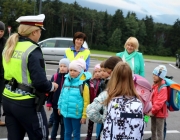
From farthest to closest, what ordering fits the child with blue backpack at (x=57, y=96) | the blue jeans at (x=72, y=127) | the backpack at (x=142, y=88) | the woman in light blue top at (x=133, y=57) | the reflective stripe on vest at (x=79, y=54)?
the reflective stripe on vest at (x=79, y=54)
the woman in light blue top at (x=133, y=57)
the child with blue backpack at (x=57, y=96)
the blue jeans at (x=72, y=127)
the backpack at (x=142, y=88)

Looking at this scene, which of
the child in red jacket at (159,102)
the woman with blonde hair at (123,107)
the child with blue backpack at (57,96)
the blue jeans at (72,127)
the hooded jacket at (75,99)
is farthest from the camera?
the child with blue backpack at (57,96)

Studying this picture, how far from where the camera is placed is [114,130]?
8.63 ft

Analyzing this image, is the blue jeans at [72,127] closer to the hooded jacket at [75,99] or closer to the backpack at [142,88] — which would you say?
the hooded jacket at [75,99]

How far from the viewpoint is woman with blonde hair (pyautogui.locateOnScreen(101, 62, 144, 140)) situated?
8.46 ft

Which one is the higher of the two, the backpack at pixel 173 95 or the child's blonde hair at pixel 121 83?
the child's blonde hair at pixel 121 83

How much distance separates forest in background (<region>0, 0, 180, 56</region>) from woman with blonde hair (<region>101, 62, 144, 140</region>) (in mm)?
72395

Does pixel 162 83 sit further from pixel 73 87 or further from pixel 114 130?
pixel 114 130

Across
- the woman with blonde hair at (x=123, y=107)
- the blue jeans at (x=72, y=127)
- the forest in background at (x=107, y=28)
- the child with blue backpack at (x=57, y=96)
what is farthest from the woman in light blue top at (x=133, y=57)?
the forest in background at (x=107, y=28)

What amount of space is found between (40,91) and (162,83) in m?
2.18

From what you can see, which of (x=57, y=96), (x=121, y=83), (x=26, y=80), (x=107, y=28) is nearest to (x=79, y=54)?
(x=57, y=96)

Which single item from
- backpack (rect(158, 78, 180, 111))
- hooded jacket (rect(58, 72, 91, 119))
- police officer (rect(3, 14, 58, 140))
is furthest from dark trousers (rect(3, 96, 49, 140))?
backpack (rect(158, 78, 180, 111))

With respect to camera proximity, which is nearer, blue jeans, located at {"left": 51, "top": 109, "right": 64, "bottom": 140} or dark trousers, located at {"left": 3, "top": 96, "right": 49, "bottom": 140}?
dark trousers, located at {"left": 3, "top": 96, "right": 49, "bottom": 140}

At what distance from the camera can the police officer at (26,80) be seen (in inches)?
112

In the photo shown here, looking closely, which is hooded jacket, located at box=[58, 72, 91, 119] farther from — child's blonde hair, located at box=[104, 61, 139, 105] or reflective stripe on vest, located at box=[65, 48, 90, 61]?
child's blonde hair, located at box=[104, 61, 139, 105]
